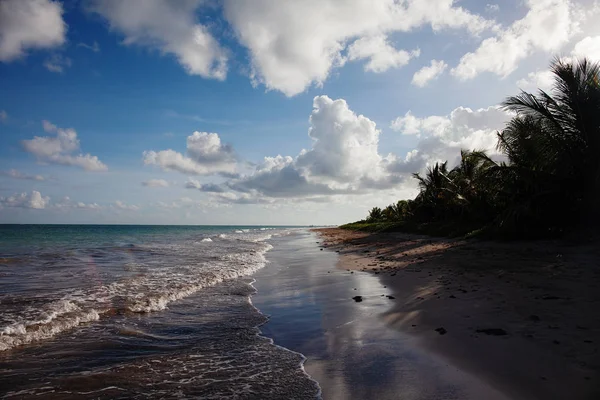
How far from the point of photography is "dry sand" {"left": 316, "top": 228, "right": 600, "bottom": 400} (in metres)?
3.67

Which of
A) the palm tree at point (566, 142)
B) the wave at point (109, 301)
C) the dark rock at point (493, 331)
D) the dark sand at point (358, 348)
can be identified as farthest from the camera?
the palm tree at point (566, 142)

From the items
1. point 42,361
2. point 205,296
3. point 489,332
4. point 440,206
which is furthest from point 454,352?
point 440,206

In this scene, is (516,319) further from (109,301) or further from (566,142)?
(566,142)

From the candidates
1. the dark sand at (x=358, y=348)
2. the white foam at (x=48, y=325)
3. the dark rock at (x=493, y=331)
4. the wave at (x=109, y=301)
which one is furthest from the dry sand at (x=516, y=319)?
the white foam at (x=48, y=325)

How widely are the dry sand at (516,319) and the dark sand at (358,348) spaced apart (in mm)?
258

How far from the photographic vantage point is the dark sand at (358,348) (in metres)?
3.62

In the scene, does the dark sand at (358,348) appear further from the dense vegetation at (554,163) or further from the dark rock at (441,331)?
the dense vegetation at (554,163)

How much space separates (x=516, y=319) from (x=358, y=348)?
8.74ft

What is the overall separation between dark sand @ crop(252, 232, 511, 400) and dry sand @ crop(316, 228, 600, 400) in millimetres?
258

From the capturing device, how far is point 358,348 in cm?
498

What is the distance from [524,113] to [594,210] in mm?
5116

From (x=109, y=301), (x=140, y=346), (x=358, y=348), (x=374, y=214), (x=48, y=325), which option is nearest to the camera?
(x=358, y=348)

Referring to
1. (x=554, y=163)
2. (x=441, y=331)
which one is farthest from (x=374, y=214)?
(x=441, y=331)

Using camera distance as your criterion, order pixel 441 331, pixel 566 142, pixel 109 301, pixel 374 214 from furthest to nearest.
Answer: pixel 374 214, pixel 566 142, pixel 109 301, pixel 441 331
